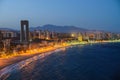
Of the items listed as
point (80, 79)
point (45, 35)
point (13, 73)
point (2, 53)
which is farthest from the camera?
point (45, 35)

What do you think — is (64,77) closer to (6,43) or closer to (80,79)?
(80,79)

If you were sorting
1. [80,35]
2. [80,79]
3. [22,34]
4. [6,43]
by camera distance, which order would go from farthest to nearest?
[80,35], [22,34], [6,43], [80,79]

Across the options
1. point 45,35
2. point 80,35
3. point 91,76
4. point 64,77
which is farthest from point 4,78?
point 80,35

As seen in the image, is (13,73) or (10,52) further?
(10,52)

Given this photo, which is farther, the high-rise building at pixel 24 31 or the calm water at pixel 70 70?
the high-rise building at pixel 24 31

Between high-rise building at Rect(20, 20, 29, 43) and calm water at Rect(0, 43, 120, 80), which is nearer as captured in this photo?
calm water at Rect(0, 43, 120, 80)

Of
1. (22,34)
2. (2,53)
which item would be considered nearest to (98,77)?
(2,53)

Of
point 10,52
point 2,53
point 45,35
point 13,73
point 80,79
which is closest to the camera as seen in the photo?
point 80,79

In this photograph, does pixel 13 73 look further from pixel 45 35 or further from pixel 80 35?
pixel 80 35

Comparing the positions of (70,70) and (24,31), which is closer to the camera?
(70,70)
